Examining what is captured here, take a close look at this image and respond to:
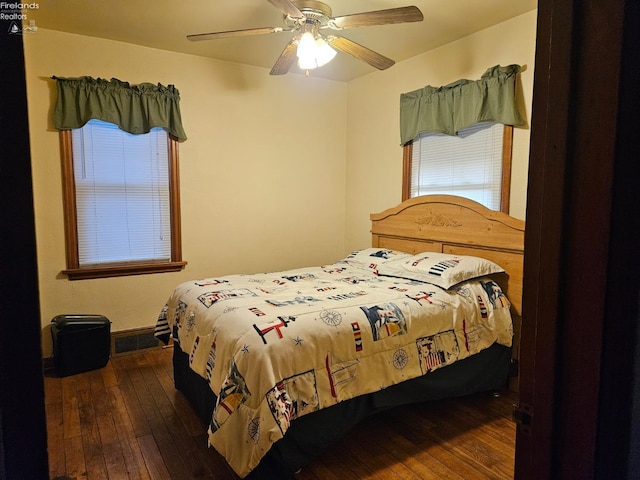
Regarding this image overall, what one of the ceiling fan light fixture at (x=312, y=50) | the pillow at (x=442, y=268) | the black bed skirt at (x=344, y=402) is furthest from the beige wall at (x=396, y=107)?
the ceiling fan light fixture at (x=312, y=50)

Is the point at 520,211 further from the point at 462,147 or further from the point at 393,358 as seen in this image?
the point at 393,358

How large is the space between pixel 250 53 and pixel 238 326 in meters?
2.74

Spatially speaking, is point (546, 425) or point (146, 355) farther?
point (146, 355)

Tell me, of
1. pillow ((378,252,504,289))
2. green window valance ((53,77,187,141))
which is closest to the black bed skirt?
pillow ((378,252,504,289))

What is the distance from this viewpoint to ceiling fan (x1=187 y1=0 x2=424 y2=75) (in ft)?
7.48

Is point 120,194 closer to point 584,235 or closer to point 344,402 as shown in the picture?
point 344,402

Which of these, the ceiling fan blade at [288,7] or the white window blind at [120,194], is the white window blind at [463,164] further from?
the white window blind at [120,194]

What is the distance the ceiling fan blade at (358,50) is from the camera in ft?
8.84

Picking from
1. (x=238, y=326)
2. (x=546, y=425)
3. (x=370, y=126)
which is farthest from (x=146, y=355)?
(x=546, y=425)

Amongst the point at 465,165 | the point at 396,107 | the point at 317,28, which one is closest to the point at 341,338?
the point at 317,28

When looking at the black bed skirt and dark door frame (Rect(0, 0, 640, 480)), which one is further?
the black bed skirt

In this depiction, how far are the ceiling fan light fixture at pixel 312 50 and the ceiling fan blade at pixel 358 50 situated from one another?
0.18 feet

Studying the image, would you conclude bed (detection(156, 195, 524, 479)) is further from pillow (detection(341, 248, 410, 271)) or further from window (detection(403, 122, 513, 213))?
window (detection(403, 122, 513, 213))

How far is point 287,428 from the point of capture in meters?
1.81
